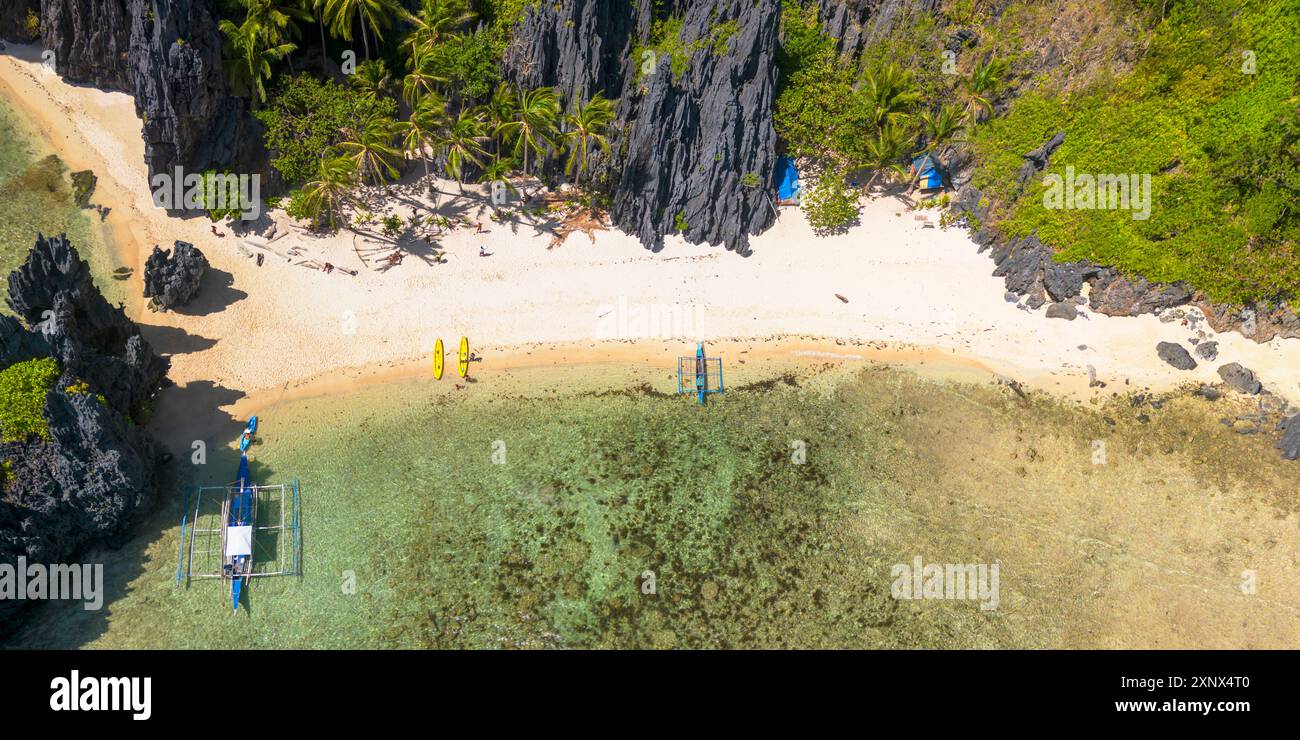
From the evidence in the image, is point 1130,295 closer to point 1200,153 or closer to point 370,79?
point 1200,153

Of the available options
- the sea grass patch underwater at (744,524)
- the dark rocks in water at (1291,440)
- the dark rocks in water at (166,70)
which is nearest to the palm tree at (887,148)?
the sea grass patch underwater at (744,524)

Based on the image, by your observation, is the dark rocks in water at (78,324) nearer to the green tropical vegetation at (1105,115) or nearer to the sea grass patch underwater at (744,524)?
the sea grass patch underwater at (744,524)

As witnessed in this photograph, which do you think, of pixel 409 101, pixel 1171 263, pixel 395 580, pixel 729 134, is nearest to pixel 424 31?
pixel 409 101

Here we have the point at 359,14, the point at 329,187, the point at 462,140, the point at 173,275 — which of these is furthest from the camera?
the point at 359,14

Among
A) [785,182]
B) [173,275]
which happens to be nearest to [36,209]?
[173,275]

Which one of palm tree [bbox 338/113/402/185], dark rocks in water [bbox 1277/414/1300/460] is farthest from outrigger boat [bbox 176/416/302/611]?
dark rocks in water [bbox 1277/414/1300/460]

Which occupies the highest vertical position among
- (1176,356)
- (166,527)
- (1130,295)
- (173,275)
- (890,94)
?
(890,94)

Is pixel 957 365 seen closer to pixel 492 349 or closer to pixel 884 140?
pixel 884 140
